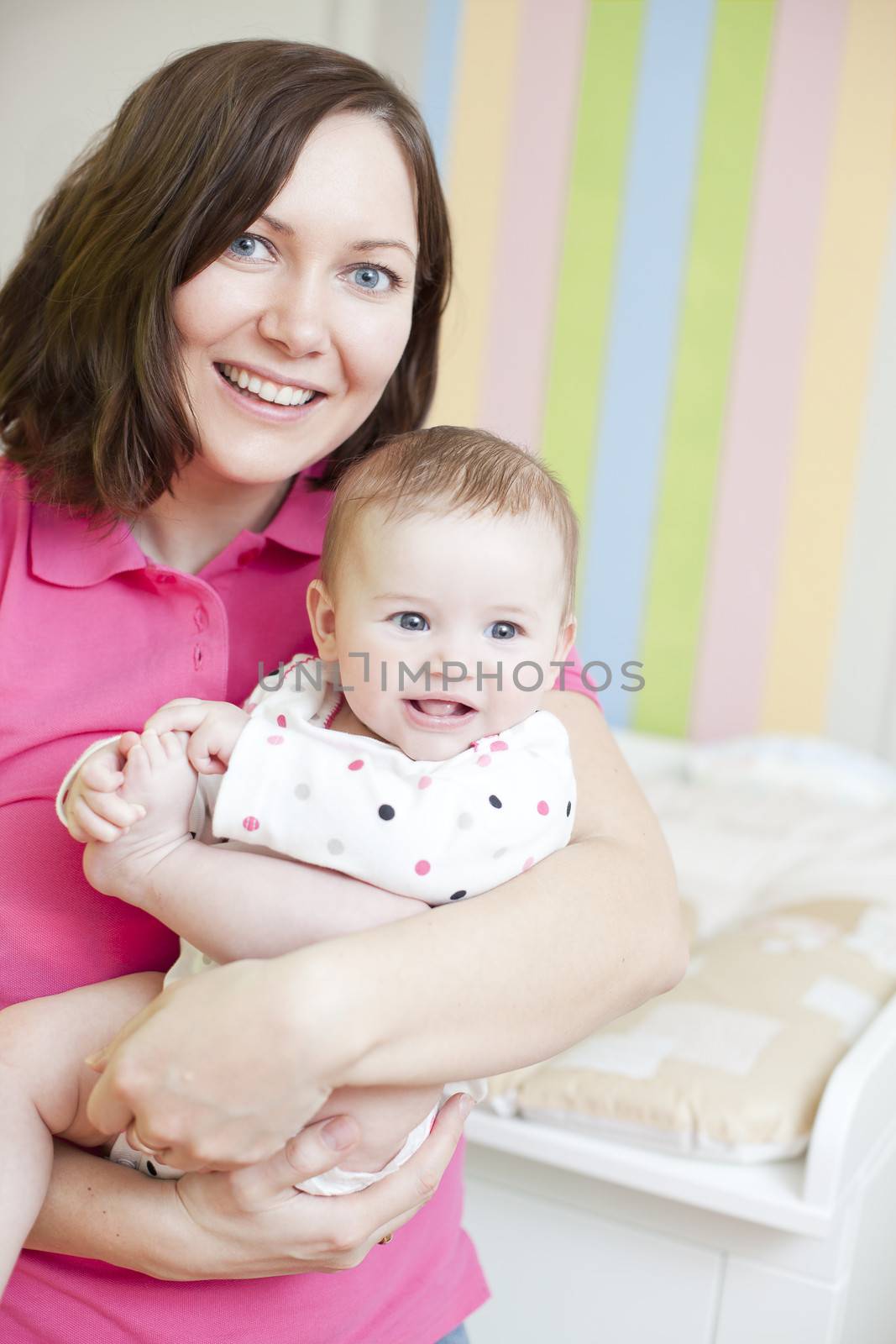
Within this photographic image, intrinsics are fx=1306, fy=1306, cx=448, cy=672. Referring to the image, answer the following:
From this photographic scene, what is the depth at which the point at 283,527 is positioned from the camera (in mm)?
1297

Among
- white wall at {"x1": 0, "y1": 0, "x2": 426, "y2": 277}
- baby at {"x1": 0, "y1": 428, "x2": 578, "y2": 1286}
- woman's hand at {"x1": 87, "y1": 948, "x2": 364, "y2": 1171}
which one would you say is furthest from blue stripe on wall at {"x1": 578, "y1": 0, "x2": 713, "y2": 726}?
woman's hand at {"x1": 87, "y1": 948, "x2": 364, "y2": 1171}

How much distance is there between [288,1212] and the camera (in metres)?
0.97

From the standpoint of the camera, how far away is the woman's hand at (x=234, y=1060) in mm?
Result: 857

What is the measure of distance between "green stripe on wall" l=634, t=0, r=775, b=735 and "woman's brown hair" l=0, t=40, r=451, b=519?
2682 millimetres

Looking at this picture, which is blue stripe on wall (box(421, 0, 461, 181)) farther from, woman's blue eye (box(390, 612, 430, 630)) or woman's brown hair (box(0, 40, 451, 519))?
woman's blue eye (box(390, 612, 430, 630))

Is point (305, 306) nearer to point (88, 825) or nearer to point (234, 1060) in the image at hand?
point (88, 825)

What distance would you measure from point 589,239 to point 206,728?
3264 millimetres

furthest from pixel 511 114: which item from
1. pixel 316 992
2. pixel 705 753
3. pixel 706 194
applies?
pixel 316 992

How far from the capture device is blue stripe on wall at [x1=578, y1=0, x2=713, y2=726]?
3775mm

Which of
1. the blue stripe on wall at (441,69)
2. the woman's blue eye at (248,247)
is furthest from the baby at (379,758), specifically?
the blue stripe on wall at (441,69)

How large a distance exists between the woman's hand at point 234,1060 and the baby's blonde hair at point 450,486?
0.38 m

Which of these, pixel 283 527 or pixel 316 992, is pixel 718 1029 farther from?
pixel 316 992

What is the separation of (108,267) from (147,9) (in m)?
2.41

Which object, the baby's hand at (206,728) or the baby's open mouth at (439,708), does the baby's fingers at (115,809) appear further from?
the baby's open mouth at (439,708)
